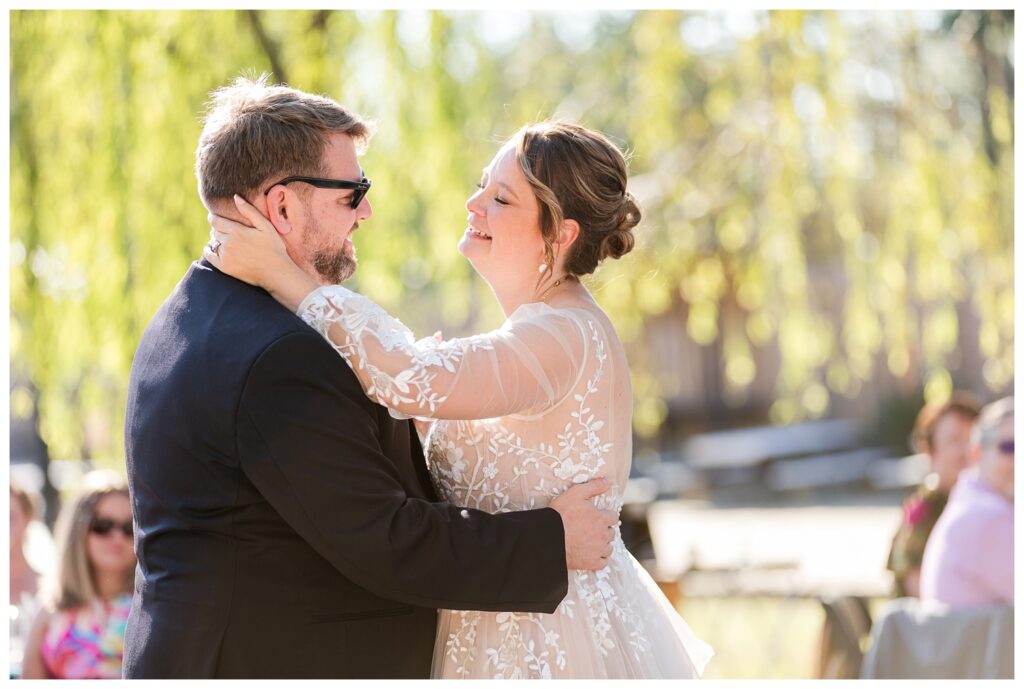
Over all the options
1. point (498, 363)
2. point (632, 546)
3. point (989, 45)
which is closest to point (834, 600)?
point (632, 546)

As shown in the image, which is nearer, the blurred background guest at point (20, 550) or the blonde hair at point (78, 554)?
the blonde hair at point (78, 554)

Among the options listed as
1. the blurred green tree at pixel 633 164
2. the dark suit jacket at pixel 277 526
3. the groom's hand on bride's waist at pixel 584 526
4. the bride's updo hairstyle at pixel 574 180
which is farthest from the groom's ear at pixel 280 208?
the blurred green tree at pixel 633 164

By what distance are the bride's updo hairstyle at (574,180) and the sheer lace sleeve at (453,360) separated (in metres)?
0.25

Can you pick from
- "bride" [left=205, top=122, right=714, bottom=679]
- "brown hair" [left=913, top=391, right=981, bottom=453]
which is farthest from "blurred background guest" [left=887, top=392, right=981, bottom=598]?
"bride" [left=205, top=122, right=714, bottom=679]

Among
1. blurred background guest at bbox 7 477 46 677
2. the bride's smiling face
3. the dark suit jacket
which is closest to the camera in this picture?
the dark suit jacket

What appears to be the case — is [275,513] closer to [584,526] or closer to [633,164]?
[584,526]

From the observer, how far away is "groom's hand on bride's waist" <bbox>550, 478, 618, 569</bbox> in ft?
9.34

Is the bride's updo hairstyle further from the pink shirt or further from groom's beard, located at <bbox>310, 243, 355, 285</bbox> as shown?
the pink shirt

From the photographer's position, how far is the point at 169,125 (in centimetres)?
673

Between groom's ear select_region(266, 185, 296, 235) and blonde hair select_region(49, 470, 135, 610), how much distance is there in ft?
8.63

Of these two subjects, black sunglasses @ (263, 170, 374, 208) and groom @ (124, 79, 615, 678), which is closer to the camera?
groom @ (124, 79, 615, 678)

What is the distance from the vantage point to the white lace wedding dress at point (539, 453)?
2.75 metres

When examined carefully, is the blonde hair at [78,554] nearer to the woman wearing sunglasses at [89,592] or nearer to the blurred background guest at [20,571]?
the woman wearing sunglasses at [89,592]

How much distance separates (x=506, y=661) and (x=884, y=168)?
6504 mm
